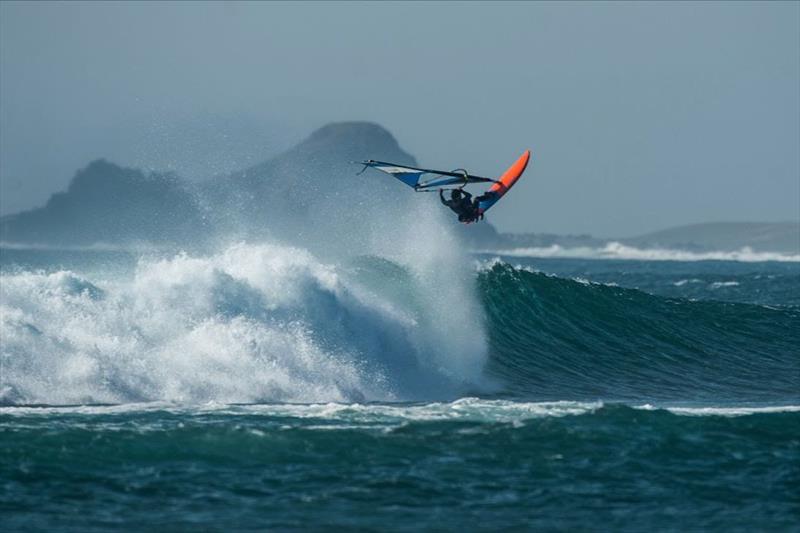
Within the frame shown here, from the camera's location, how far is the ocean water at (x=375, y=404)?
11945 millimetres

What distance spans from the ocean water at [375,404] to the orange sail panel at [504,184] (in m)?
2.82

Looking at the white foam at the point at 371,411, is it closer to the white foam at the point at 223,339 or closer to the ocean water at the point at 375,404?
the ocean water at the point at 375,404

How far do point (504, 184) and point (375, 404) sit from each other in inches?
188

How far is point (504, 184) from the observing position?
2019 centimetres

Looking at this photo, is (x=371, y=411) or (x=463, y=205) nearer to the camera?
(x=371, y=411)

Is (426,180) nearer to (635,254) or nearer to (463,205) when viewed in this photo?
(463,205)

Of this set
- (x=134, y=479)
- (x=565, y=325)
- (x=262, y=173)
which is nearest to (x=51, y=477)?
(x=134, y=479)

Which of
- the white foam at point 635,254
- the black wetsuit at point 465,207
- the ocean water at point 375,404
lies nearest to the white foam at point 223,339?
the ocean water at point 375,404

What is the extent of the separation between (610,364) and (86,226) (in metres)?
92.7

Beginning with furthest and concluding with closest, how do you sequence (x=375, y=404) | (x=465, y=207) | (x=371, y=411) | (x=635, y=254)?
(x=635, y=254) < (x=465, y=207) < (x=375, y=404) < (x=371, y=411)

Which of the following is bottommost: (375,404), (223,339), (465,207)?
(375,404)

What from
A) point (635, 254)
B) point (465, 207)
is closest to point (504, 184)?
point (465, 207)

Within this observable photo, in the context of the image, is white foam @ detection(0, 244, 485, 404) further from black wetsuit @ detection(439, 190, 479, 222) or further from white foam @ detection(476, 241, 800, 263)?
white foam @ detection(476, 241, 800, 263)

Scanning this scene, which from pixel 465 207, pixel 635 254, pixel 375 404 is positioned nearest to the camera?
pixel 375 404
